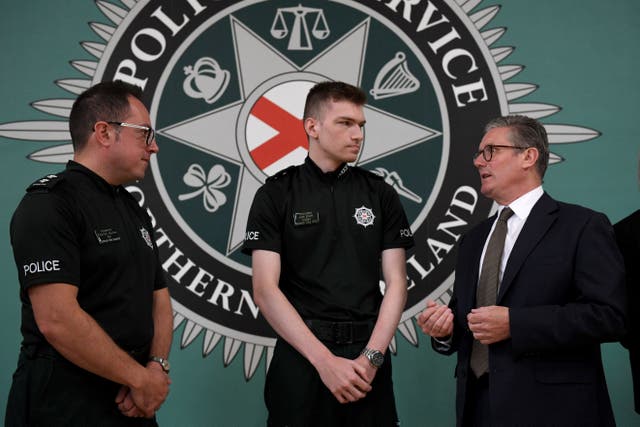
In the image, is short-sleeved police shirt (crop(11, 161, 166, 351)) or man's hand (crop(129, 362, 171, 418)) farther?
man's hand (crop(129, 362, 171, 418))

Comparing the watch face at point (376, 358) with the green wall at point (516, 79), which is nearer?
the watch face at point (376, 358)

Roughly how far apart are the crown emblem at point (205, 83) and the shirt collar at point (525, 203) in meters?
1.71

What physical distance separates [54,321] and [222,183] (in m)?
1.64

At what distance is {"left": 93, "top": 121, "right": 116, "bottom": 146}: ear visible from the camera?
2029 mm

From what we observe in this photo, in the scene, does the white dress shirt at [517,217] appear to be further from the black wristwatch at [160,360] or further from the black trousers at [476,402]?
the black wristwatch at [160,360]

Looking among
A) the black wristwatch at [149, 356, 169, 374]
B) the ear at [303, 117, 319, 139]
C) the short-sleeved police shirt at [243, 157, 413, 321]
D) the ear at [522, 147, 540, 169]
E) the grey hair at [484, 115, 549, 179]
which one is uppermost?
the ear at [303, 117, 319, 139]

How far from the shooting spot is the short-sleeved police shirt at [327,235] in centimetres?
239

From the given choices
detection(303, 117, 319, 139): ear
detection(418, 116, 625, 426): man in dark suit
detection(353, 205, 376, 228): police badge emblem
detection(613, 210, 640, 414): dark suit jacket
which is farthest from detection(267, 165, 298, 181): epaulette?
detection(613, 210, 640, 414): dark suit jacket

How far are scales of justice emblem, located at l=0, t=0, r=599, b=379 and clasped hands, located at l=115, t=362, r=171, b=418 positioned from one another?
132 centimetres

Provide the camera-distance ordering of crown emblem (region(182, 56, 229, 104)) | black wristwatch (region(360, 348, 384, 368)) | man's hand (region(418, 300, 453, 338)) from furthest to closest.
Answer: crown emblem (region(182, 56, 229, 104)) → black wristwatch (region(360, 348, 384, 368)) → man's hand (region(418, 300, 453, 338))

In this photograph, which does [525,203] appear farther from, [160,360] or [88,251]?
[88,251]

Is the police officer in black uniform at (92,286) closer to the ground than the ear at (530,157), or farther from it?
closer to the ground

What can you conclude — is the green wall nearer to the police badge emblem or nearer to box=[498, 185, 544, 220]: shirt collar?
the police badge emblem

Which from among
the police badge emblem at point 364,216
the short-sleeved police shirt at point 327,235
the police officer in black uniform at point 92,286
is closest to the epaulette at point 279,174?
the short-sleeved police shirt at point 327,235
